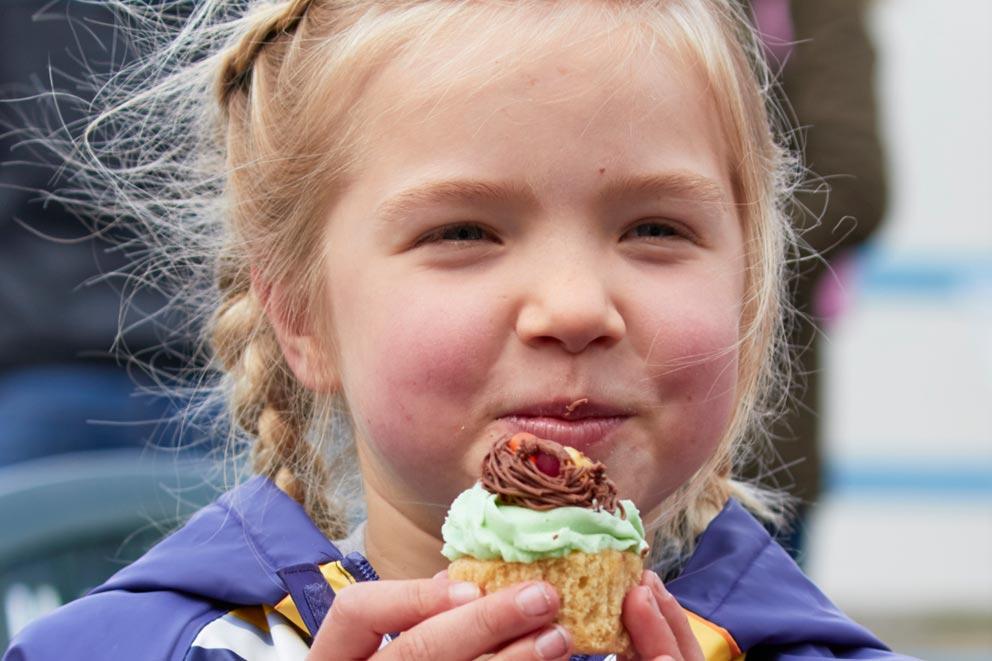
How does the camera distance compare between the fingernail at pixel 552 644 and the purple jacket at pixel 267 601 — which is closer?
the fingernail at pixel 552 644

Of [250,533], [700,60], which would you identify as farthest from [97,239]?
[700,60]

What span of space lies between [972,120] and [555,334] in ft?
24.6

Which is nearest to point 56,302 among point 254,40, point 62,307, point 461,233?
point 62,307

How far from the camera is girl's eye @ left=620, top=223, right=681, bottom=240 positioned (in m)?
2.22

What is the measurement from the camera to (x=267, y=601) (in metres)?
2.28

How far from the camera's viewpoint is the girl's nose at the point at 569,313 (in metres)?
2.04

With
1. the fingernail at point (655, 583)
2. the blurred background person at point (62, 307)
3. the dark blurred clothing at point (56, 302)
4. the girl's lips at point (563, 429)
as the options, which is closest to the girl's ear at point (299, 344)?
the girl's lips at point (563, 429)

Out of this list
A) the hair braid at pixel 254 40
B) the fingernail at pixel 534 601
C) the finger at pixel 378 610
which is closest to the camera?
the fingernail at pixel 534 601

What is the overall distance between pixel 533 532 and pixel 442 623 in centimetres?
15

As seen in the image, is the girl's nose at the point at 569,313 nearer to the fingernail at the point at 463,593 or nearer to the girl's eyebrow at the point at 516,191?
the girl's eyebrow at the point at 516,191

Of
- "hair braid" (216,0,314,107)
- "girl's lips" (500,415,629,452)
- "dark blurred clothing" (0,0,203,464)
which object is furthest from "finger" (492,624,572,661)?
"dark blurred clothing" (0,0,203,464)

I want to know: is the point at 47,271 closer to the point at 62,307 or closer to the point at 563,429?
the point at 62,307

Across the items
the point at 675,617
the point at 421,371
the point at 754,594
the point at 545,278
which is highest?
the point at 545,278

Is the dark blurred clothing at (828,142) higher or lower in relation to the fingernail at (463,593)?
higher
